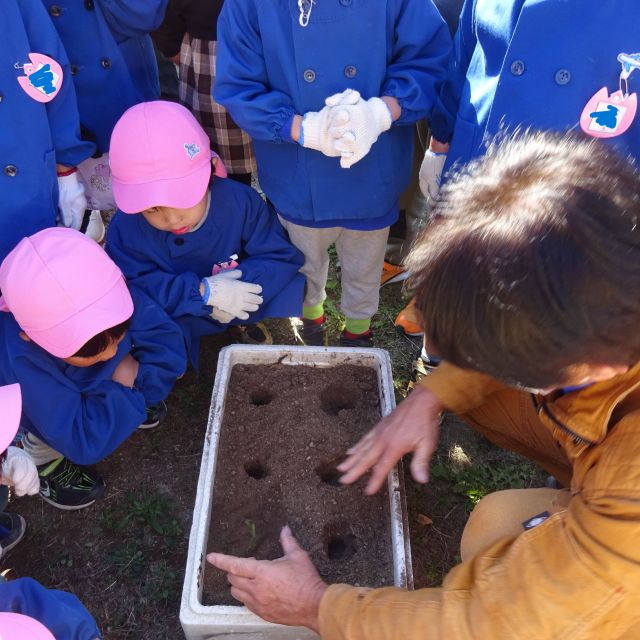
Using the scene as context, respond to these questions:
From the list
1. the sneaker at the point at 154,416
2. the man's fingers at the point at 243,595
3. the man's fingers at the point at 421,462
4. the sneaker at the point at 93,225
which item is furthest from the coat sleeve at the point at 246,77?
the man's fingers at the point at 243,595

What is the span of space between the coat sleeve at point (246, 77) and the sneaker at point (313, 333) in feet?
3.08

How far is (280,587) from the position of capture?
1.25 m

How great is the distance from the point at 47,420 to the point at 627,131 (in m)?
1.74

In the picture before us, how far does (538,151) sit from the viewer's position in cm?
97

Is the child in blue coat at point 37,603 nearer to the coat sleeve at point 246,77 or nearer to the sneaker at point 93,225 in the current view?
the coat sleeve at point 246,77

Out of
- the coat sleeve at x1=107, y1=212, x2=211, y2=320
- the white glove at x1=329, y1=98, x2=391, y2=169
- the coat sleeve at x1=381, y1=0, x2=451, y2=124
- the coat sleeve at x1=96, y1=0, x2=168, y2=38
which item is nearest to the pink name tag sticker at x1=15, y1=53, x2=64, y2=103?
the coat sleeve at x1=96, y1=0, x2=168, y2=38

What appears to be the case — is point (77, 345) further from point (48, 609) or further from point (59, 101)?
point (59, 101)

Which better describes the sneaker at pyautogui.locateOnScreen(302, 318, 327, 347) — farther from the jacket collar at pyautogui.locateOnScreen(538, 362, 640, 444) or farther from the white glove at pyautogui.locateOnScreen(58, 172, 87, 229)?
the jacket collar at pyautogui.locateOnScreen(538, 362, 640, 444)

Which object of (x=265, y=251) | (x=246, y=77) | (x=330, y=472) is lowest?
(x=330, y=472)

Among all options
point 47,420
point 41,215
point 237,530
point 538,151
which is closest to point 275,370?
point 237,530

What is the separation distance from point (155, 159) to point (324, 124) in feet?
1.82

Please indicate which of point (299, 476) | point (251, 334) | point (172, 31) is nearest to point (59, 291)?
point (299, 476)

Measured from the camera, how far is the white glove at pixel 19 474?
1.59 metres

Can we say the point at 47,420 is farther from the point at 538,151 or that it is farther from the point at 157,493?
the point at 538,151
